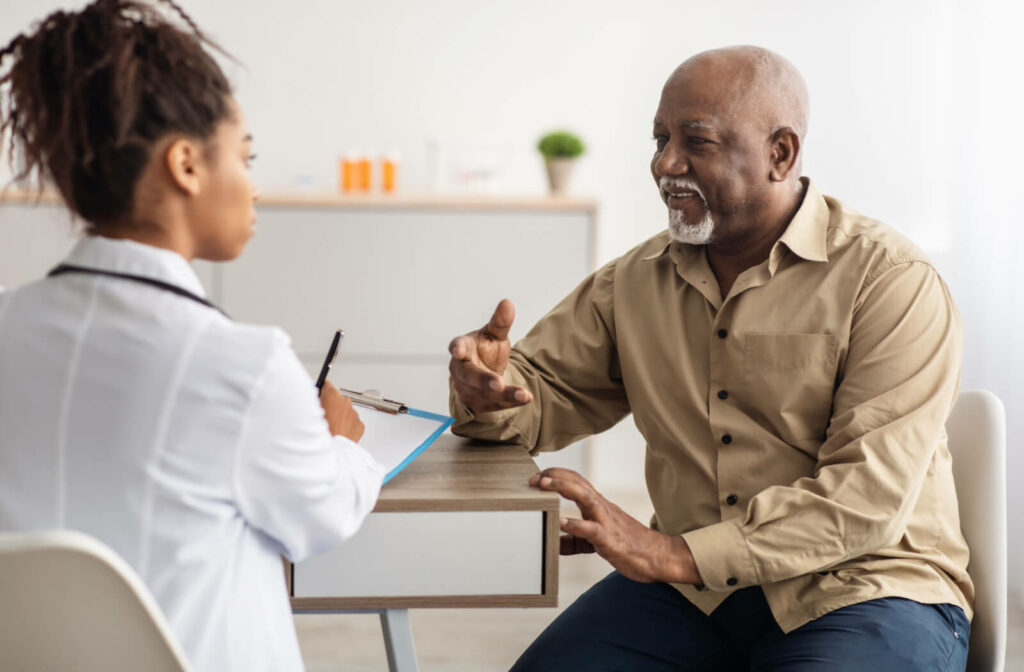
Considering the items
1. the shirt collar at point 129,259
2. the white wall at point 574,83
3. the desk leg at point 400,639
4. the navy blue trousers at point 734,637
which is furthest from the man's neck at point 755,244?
the white wall at point 574,83

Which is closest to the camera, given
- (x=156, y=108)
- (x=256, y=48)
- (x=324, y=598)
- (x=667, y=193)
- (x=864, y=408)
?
(x=156, y=108)

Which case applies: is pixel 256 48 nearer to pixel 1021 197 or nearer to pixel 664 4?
pixel 664 4

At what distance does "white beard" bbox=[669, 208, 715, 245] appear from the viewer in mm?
1707

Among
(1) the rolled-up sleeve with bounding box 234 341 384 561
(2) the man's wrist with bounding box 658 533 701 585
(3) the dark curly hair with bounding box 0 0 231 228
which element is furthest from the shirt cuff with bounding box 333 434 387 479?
(2) the man's wrist with bounding box 658 533 701 585

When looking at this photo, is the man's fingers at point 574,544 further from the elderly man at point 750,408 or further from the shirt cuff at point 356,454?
the shirt cuff at point 356,454

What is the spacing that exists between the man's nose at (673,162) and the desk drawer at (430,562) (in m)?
0.67

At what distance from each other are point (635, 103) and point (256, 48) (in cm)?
150

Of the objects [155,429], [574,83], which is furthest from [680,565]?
[574,83]

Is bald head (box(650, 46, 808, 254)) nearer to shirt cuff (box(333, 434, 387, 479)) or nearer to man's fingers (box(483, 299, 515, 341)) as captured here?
man's fingers (box(483, 299, 515, 341))

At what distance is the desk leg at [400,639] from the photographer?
1.42 m

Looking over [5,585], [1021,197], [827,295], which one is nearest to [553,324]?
[827,295]

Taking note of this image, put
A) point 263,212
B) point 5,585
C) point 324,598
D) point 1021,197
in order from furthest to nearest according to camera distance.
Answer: point 263,212
point 1021,197
point 324,598
point 5,585

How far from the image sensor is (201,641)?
0.98 metres

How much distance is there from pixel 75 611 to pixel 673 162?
1.13 meters
